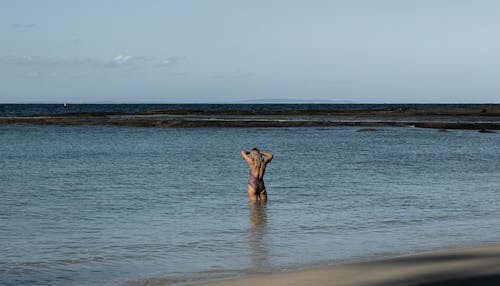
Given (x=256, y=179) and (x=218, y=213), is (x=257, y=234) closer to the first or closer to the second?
(x=218, y=213)

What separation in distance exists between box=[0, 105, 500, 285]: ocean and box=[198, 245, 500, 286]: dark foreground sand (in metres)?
A: 0.73

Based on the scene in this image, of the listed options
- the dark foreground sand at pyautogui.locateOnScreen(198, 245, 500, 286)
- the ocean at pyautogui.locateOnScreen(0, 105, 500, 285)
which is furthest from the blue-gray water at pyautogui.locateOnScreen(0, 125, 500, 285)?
the dark foreground sand at pyautogui.locateOnScreen(198, 245, 500, 286)

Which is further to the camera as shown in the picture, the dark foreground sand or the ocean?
the ocean

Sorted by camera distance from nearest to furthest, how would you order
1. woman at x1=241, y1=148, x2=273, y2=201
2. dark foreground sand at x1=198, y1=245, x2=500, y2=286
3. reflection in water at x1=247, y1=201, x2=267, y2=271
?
dark foreground sand at x1=198, y1=245, x2=500, y2=286, reflection in water at x1=247, y1=201, x2=267, y2=271, woman at x1=241, y1=148, x2=273, y2=201

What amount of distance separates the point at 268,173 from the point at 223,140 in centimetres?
2219

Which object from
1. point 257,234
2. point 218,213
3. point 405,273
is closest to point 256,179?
point 218,213

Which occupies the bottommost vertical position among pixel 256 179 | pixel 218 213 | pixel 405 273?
pixel 218 213

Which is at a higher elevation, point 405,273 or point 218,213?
point 405,273

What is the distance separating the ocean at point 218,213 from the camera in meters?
11.8

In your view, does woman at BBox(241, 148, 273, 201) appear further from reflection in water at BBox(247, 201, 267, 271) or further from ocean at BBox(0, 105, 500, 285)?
ocean at BBox(0, 105, 500, 285)

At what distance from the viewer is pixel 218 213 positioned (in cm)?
1736

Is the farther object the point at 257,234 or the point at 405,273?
the point at 257,234

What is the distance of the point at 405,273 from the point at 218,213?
771 centimetres

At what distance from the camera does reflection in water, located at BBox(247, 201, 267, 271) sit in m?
11.8
